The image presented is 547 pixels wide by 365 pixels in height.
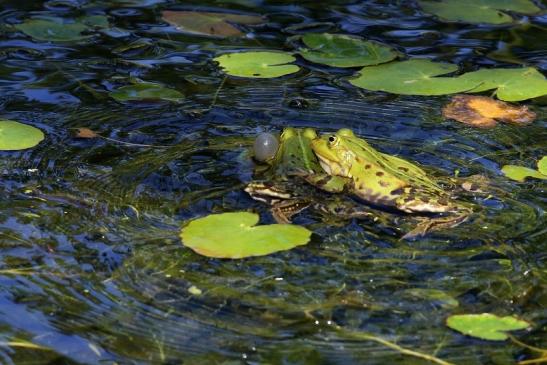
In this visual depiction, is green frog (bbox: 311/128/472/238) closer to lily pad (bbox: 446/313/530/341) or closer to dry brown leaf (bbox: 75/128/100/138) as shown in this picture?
lily pad (bbox: 446/313/530/341)

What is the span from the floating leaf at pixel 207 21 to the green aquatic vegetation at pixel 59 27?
443 millimetres

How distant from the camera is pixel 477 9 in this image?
21.6ft

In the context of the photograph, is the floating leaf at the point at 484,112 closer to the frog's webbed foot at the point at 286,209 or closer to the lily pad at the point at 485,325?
the frog's webbed foot at the point at 286,209

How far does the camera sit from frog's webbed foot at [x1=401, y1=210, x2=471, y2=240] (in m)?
3.79

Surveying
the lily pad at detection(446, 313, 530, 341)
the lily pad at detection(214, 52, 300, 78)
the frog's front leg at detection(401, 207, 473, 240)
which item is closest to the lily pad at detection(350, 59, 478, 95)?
the lily pad at detection(214, 52, 300, 78)

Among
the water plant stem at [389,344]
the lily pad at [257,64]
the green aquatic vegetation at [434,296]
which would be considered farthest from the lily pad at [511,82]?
the water plant stem at [389,344]

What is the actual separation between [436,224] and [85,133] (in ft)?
5.94

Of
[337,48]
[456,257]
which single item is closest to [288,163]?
[456,257]

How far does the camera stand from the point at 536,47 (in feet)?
20.0

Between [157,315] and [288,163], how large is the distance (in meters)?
1.24

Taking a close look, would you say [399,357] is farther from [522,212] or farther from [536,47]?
[536,47]

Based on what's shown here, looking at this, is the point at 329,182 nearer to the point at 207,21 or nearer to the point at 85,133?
the point at 85,133

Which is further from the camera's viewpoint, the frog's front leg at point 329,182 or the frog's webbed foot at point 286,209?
the frog's front leg at point 329,182

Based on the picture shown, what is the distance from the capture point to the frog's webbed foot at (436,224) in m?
3.79
